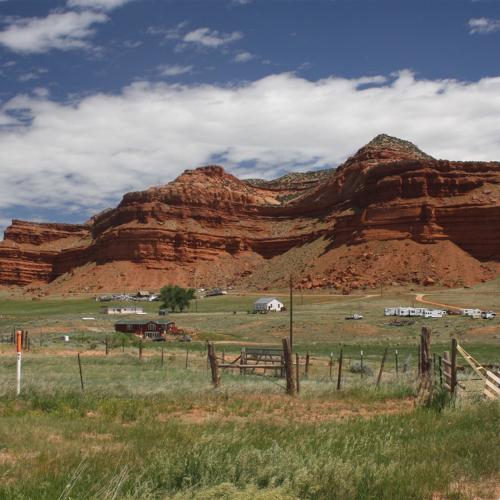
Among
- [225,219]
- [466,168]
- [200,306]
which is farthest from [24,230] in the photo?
[466,168]

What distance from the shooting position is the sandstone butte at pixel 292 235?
4461 inches

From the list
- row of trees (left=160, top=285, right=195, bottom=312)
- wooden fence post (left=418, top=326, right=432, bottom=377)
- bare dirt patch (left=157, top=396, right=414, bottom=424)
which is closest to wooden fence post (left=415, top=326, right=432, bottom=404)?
wooden fence post (left=418, top=326, right=432, bottom=377)

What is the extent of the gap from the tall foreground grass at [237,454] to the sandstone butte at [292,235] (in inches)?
3711

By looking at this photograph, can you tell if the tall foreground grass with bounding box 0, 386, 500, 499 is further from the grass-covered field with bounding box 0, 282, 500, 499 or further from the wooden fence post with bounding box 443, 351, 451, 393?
the wooden fence post with bounding box 443, 351, 451, 393

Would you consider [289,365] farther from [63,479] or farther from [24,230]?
[24,230]

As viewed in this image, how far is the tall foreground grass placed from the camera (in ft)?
23.8

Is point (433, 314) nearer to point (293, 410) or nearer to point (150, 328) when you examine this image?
point (150, 328)

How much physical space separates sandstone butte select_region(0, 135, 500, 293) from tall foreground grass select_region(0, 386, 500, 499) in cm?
9425

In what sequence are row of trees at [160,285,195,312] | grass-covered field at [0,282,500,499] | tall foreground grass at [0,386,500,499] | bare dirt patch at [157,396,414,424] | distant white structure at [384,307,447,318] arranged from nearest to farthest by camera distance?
1. tall foreground grass at [0,386,500,499]
2. grass-covered field at [0,282,500,499]
3. bare dirt patch at [157,396,414,424]
4. distant white structure at [384,307,447,318]
5. row of trees at [160,285,195,312]

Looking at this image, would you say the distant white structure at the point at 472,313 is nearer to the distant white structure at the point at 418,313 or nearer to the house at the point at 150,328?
the distant white structure at the point at 418,313

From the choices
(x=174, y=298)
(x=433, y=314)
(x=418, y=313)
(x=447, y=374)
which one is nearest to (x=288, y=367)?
(x=447, y=374)

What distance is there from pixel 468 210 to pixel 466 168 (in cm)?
1116

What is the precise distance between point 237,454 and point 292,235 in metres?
139

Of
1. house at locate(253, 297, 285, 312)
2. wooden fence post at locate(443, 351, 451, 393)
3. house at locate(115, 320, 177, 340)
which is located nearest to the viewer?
wooden fence post at locate(443, 351, 451, 393)
